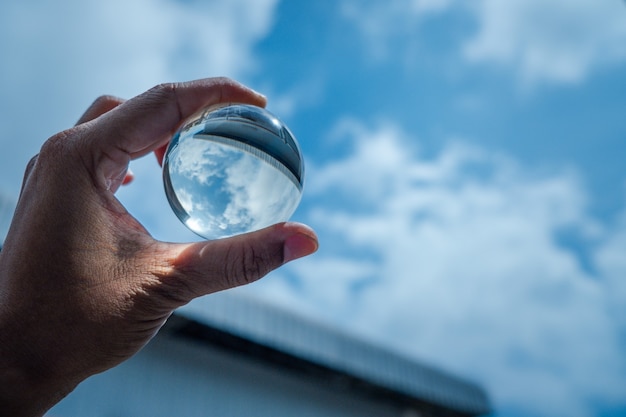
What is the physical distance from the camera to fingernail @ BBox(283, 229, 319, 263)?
4.44 ft

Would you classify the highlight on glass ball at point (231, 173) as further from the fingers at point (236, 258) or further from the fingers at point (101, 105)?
the fingers at point (101, 105)

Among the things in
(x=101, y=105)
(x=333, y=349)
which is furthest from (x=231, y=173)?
(x=333, y=349)

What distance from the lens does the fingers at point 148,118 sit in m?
1.62

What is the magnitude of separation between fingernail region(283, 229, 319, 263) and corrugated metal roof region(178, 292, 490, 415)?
9.23m

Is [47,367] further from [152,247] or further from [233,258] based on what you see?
[233,258]

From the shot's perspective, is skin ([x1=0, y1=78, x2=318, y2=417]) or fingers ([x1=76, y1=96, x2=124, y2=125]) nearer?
skin ([x1=0, y1=78, x2=318, y2=417])

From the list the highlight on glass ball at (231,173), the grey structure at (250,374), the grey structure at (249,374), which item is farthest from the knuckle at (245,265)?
the grey structure at (250,374)

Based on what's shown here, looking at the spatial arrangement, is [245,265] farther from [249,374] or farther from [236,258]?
[249,374]

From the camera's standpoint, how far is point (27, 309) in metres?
1.38

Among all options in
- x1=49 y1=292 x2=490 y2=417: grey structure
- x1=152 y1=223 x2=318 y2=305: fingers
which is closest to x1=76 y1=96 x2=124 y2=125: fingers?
x1=152 y1=223 x2=318 y2=305: fingers

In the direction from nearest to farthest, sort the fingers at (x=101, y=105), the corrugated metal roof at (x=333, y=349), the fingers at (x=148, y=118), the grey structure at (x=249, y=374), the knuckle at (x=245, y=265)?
the knuckle at (x=245, y=265)
the fingers at (x=148, y=118)
the fingers at (x=101, y=105)
the grey structure at (x=249, y=374)
the corrugated metal roof at (x=333, y=349)

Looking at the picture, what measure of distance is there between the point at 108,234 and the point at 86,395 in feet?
29.7

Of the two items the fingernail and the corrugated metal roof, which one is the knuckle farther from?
the corrugated metal roof

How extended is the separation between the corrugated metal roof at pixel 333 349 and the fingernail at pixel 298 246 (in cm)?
923
